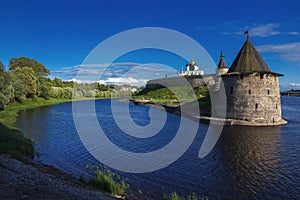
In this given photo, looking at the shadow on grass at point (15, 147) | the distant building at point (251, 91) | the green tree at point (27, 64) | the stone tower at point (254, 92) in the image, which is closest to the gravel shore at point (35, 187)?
the shadow on grass at point (15, 147)

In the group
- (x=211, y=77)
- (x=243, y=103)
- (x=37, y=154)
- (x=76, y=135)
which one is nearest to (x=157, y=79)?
(x=211, y=77)

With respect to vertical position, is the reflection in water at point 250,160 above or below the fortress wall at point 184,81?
below

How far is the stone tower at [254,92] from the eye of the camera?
1059 inches

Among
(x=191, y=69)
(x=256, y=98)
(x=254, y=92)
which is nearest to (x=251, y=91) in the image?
(x=254, y=92)

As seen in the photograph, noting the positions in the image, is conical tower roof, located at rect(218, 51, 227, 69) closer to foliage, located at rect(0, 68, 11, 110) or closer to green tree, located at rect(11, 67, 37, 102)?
foliage, located at rect(0, 68, 11, 110)

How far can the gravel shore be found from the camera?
23.7ft

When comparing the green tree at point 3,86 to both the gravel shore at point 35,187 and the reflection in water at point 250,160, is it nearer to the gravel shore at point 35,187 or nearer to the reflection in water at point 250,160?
the gravel shore at point 35,187

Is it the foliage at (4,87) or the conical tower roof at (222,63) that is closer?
the foliage at (4,87)

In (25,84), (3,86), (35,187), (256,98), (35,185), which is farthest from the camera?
(25,84)

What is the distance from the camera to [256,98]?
88.5 feet

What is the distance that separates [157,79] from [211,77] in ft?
111

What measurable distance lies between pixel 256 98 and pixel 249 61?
464 centimetres

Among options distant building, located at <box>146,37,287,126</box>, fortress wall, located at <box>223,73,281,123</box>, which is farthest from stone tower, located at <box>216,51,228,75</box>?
fortress wall, located at <box>223,73,281,123</box>

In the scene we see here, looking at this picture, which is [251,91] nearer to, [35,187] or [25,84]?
[35,187]
